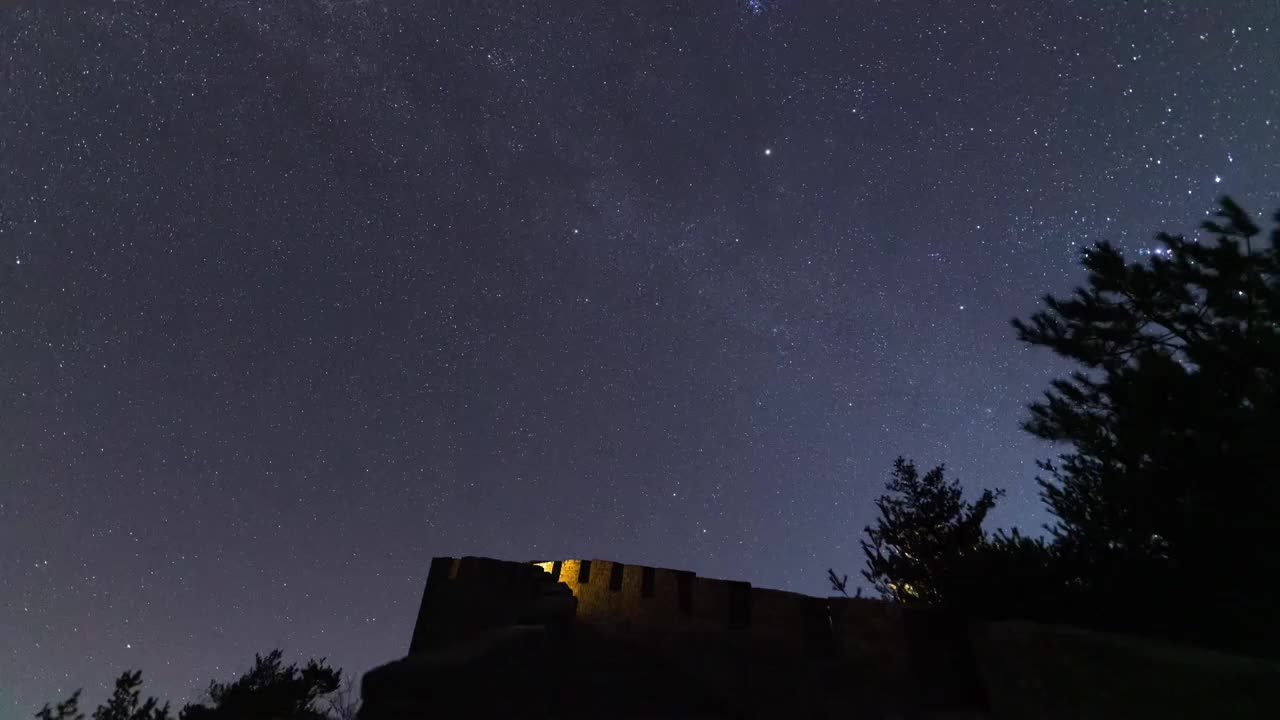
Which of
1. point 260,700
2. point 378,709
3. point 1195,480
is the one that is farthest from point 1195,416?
point 260,700

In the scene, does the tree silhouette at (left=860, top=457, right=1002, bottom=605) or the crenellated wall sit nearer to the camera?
the crenellated wall

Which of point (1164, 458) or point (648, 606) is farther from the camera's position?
point (1164, 458)

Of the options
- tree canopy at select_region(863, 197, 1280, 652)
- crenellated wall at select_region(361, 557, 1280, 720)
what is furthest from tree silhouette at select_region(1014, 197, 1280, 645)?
crenellated wall at select_region(361, 557, 1280, 720)

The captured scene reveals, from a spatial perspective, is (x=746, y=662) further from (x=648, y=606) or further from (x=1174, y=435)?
(x=1174, y=435)

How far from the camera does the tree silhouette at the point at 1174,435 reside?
7395 mm

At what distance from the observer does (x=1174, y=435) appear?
8.47 meters

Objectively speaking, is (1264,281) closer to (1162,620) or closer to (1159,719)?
(1162,620)

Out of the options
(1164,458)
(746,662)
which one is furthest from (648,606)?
(1164,458)

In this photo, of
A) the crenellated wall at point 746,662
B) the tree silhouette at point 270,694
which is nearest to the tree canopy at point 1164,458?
the crenellated wall at point 746,662

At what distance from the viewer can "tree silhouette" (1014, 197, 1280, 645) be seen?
739 cm

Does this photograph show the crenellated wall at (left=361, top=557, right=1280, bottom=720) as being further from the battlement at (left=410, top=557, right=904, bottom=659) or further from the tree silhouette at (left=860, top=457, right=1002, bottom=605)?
the tree silhouette at (left=860, top=457, right=1002, bottom=605)

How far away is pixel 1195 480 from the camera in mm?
8055

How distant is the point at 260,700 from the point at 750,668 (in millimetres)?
17372

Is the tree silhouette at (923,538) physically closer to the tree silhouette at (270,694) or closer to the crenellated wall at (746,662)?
the crenellated wall at (746,662)
